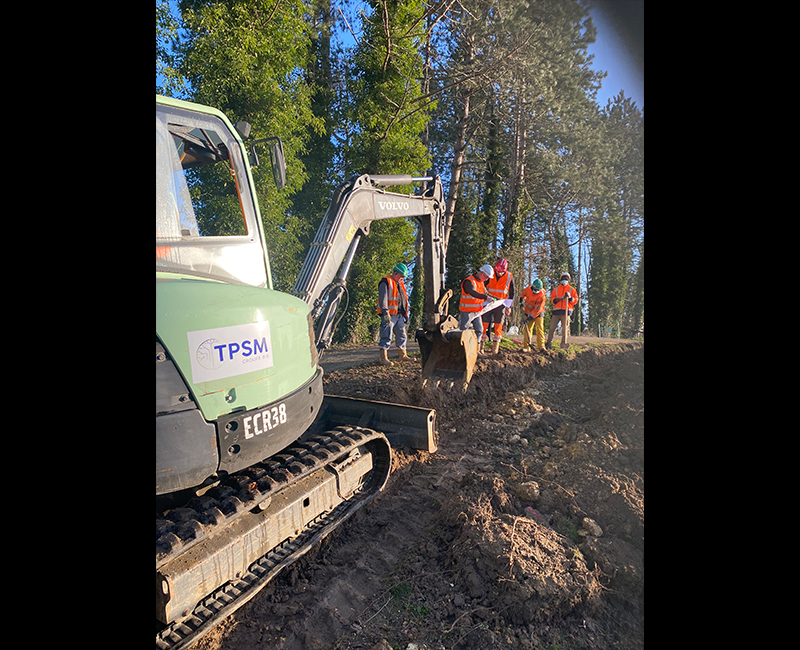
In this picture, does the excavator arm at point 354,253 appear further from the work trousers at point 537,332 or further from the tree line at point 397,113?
the work trousers at point 537,332

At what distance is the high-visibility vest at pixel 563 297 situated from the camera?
41.5 ft

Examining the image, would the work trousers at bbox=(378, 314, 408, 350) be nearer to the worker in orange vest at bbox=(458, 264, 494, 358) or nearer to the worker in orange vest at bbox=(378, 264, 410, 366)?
the worker in orange vest at bbox=(378, 264, 410, 366)

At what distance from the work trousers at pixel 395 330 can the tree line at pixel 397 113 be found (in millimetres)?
3807

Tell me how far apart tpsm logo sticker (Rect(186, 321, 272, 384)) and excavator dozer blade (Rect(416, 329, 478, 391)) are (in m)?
4.30

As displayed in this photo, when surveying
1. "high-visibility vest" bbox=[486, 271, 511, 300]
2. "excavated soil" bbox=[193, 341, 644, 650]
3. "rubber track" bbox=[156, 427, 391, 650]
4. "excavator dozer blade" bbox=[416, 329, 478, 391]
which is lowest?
"excavated soil" bbox=[193, 341, 644, 650]

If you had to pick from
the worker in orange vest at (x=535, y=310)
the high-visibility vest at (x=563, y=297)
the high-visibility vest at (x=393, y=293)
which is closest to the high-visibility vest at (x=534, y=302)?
the worker in orange vest at (x=535, y=310)

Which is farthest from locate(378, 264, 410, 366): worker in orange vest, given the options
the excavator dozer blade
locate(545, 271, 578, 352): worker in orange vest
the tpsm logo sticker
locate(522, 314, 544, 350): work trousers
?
the tpsm logo sticker

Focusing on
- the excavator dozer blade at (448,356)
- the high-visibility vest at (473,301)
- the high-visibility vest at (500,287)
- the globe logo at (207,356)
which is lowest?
the excavator dozer blade at (448,356)

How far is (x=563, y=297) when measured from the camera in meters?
12.7

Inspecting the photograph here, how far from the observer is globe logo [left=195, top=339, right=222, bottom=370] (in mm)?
2363

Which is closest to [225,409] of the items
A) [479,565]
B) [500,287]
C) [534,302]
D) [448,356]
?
[479,565]

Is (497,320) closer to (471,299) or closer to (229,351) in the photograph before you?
(471,299)
